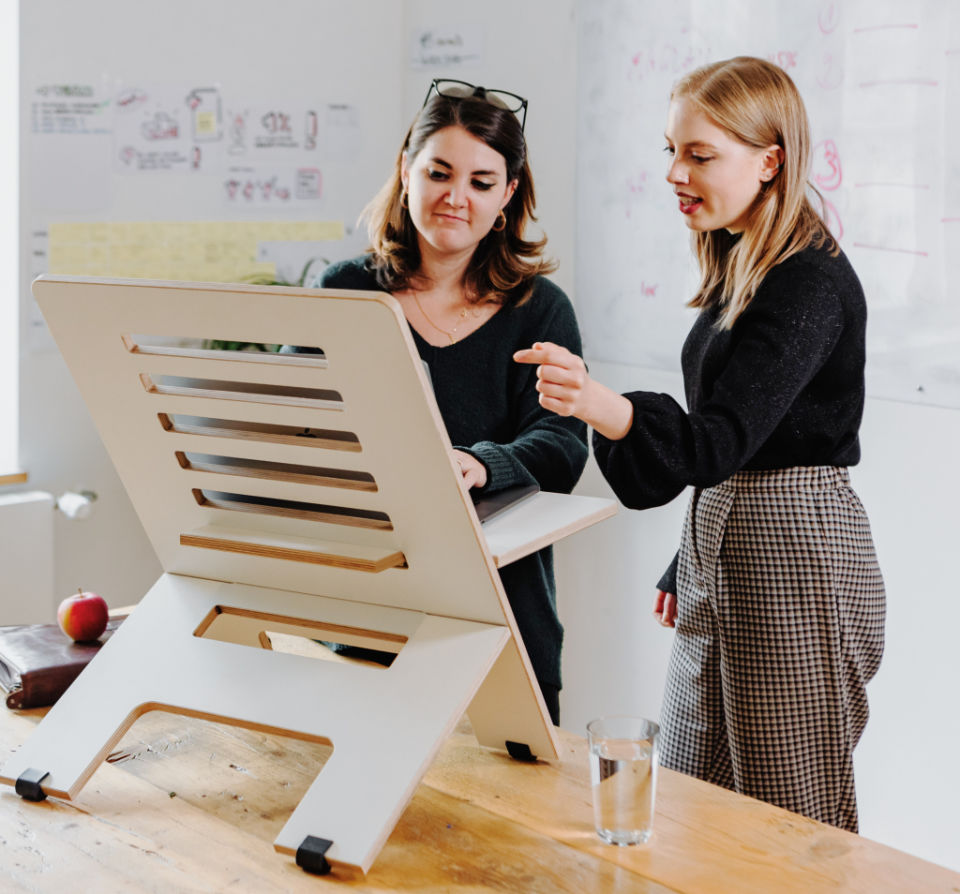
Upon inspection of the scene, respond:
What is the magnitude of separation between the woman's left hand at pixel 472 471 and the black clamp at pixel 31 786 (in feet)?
1.70

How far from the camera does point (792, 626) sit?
4.91 feet

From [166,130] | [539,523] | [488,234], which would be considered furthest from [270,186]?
[539,523]

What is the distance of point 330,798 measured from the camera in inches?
41.1

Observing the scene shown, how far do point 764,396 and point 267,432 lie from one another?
513 millimetres

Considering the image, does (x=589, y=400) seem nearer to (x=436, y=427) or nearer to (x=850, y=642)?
(x=436, y=427)

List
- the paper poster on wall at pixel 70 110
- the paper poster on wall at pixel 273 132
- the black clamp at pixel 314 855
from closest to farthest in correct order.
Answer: the black clamp at pixel 314 855
the paper poster on wall at pixel 70 110
the paper poster on wall at pixel 273 132

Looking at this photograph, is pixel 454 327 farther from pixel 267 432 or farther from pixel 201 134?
pixel 201 134

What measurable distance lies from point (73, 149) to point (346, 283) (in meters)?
1.29

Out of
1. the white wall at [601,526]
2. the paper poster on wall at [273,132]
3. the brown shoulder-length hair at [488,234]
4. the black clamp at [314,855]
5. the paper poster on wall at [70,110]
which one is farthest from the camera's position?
the paper poster on wall at [273,132]

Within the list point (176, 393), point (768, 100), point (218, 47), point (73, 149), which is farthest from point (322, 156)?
point (176, 393)

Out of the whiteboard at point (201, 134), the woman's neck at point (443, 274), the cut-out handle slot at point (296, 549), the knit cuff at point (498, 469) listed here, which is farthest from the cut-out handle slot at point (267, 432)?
the whiteboard at point (201, 134)

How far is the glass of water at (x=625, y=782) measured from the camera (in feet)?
3.51

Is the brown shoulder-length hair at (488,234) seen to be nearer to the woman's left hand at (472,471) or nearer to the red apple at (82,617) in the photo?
the woman's left hand at (472,471)

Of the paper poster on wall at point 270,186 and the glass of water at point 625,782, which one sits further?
the paper poster on wall at point 270,186
